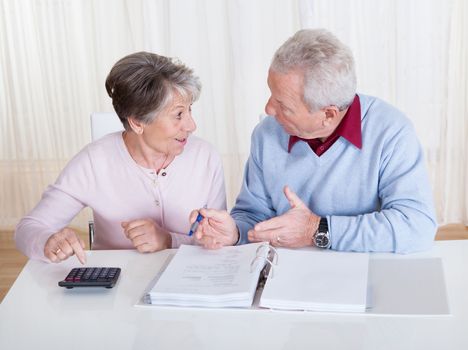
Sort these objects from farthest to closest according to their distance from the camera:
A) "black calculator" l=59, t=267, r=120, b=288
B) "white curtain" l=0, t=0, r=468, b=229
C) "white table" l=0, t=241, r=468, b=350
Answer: "white curtain" l=0, t=0, r=468, b=229
"black calculator" l=59, t=267, r=120, b=288
"white table" l=0, t=241, r=468, b=350

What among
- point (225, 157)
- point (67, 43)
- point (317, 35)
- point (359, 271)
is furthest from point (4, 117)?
point (359, 271)

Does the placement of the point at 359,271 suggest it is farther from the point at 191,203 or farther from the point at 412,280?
the point at 191,203

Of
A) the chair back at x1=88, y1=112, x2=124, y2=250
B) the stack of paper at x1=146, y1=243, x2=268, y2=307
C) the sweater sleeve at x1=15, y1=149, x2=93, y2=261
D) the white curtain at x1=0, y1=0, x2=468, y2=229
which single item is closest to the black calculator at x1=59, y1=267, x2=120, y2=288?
the stack of paper at x1=146, y1=243, x2=268, y2=307

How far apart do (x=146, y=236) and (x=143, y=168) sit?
370mm

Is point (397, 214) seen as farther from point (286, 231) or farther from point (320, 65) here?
point (320, 65)

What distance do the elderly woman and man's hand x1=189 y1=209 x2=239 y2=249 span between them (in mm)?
255

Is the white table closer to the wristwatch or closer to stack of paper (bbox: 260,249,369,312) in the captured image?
stack of paper (bbox: 260,249,369,312)

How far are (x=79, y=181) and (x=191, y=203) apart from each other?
0.35 m

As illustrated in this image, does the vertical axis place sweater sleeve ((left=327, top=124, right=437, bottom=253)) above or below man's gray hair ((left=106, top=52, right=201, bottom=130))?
below

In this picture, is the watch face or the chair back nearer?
the watch face

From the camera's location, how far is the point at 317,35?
71.2 inches

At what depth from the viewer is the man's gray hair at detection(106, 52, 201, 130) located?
79.0 inches

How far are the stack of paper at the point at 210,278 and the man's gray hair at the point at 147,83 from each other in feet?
1.60

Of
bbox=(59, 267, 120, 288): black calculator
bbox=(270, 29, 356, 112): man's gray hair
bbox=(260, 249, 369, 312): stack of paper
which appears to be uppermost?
bbox=(270, 29, 356, 112): man's gray hair
